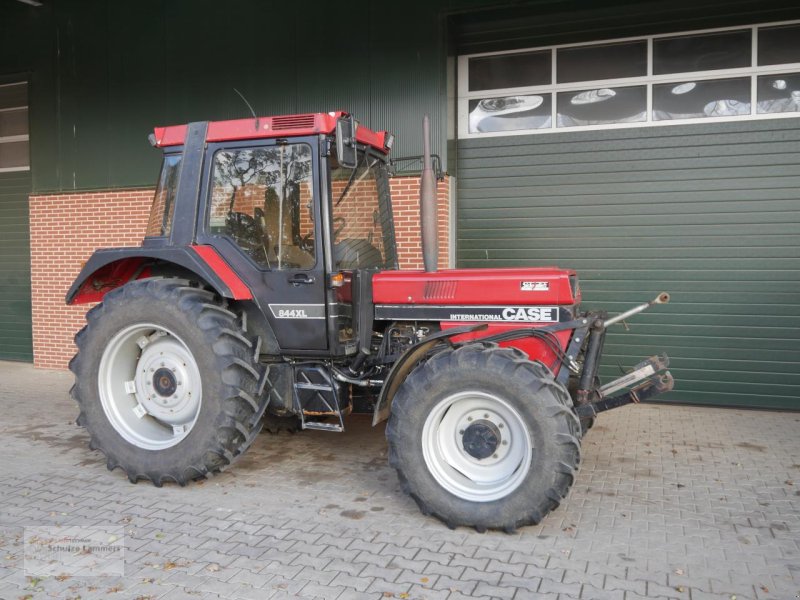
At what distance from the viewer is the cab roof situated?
4.66 metres

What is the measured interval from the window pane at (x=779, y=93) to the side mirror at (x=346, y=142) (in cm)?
523

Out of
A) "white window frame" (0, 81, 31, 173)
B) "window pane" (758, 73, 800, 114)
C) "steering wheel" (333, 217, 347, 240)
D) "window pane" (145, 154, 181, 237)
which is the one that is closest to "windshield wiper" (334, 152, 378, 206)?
"steering wheel" (333, 217, 347, 240)

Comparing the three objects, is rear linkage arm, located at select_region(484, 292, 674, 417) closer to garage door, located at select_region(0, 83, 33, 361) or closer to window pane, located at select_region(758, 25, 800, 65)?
window pane, located at select_region(758, 25, 800, 65)

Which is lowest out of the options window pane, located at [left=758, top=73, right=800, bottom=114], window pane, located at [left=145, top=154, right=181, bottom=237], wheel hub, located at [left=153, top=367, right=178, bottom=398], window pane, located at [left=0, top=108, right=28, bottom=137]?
wheel hub, located at [left=153, top=367, right=178, bottom=398]

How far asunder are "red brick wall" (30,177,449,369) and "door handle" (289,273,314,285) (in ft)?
17.7

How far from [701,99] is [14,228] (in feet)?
32.3

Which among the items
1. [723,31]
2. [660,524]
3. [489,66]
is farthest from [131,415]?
[723,31]

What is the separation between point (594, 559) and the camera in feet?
12.3

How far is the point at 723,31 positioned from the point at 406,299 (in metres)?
5.27

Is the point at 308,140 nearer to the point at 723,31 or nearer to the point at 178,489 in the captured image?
the point at 178,489

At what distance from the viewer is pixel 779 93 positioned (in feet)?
24.2

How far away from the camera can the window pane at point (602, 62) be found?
7805 mm

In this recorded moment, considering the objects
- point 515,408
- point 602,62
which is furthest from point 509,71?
point 515,408

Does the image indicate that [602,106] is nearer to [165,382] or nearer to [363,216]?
[363,216]
